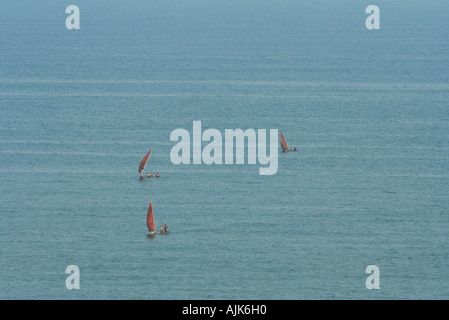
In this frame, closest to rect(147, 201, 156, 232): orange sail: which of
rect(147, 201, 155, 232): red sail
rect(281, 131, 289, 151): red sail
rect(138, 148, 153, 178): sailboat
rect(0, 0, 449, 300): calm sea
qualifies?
rect(147, 201, 155, 232): red sail

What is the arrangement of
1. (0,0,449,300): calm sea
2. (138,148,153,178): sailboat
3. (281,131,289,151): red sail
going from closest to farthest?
(0,0,449,300): calm sea → (138,148,153,178): sailboat → (281,131,289,151): red sail

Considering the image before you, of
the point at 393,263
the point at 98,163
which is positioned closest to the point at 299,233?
the point at 393,263

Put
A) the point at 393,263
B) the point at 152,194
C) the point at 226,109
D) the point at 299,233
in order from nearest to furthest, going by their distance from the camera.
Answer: the point at 393,263 → the point at 299,233 → the point at 152,194 → the point at 226,109

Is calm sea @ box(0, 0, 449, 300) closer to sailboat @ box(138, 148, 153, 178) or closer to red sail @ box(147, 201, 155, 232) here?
sailboat @ box(138, 148, 153, 178)

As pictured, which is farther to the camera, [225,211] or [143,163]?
[143,163]

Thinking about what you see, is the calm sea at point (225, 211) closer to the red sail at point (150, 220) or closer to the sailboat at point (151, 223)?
the sailboat at point (151, 223)

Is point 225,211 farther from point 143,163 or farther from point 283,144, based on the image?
point 283,144

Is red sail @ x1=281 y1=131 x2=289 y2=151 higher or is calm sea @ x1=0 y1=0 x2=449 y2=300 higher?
red sail @ x1=281 y1=131 x2=289 y2=151

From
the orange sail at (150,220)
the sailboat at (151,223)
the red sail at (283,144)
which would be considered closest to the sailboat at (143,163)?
the red sail at (283,144)

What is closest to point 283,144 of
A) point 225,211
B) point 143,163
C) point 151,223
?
point 143,163

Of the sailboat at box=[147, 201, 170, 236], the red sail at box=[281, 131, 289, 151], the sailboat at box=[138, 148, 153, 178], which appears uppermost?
the red sail at box=[281, 131, 289, 151]
